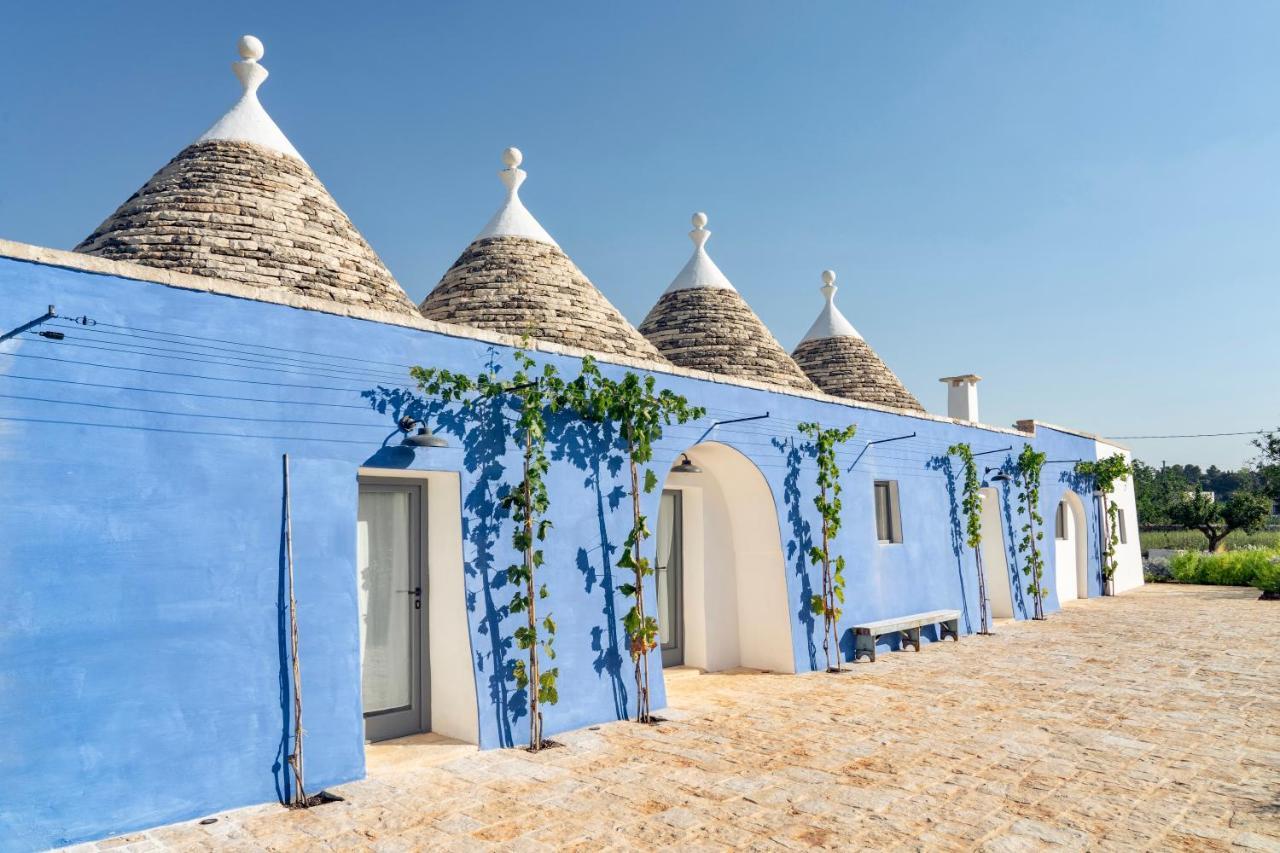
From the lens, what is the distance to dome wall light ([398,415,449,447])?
Answer: 623cm

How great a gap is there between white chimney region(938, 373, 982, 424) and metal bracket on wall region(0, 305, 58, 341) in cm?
1640

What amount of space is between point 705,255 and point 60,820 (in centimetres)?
1258

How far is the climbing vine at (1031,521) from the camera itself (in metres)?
15.7

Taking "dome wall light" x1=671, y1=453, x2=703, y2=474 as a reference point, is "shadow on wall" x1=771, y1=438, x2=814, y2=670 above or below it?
below

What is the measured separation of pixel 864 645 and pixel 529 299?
5.89 metres

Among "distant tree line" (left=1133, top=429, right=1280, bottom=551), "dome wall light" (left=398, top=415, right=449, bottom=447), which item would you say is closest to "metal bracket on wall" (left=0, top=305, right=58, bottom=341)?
"dome wall light" (left=398, top=415, right=449, bottom=447)

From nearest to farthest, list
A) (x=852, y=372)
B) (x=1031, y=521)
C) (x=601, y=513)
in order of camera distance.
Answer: (x=601, y=513), (x=1031, y=521), (x=852, y=372)

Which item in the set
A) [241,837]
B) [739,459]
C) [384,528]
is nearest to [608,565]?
[384,528]

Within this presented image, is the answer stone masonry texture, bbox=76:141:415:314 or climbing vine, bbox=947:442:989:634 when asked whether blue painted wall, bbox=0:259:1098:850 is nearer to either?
stone masonry texture, bbox=76:141:415:314

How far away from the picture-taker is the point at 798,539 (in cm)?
1035

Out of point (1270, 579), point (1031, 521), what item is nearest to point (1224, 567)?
point (1270, 579)

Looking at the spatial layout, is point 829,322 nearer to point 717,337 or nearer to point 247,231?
Result: point 717,337

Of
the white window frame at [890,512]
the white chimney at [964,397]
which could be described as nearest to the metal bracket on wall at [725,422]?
the white window frame at [890,512]

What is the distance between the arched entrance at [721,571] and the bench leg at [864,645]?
1.23 m
